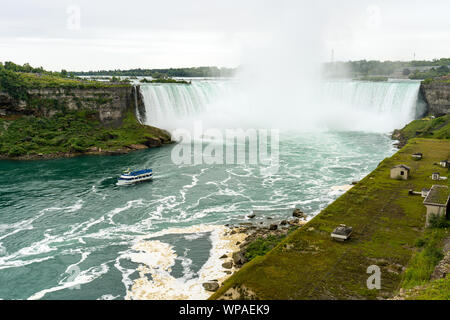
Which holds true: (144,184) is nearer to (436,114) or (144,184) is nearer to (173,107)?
(173,107)

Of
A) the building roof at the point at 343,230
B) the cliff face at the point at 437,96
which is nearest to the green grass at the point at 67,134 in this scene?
the building roof at the point at 343,230

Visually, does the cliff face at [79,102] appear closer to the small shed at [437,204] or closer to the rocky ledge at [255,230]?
the rocky ledge at [255,230]

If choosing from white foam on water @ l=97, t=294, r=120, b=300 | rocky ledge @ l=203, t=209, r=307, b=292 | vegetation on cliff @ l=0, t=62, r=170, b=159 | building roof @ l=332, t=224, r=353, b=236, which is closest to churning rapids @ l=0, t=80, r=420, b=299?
white foam on water @ l=97, t=294, r=120, b=300

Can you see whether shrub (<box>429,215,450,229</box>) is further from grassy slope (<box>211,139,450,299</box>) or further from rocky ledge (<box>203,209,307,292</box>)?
rocky ledge (<box>203,209,307,292</box>)

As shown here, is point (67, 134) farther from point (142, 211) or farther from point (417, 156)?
point (417, 156)

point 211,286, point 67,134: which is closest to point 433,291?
point 211,286

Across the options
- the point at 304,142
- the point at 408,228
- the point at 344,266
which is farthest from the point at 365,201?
the point at 304,142
